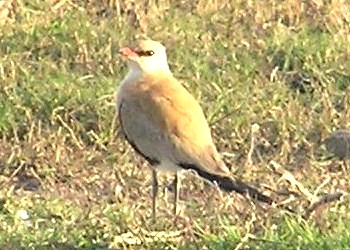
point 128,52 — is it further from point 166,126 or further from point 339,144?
point 339,144

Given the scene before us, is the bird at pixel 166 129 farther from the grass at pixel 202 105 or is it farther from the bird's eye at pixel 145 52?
the grass at pixel 202 105

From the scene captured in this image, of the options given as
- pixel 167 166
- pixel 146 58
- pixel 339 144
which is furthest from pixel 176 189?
pixel 339 144

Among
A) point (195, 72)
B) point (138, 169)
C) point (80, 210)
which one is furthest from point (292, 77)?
point (80, 210)

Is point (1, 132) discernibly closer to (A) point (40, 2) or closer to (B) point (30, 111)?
(B) point (30, 111)

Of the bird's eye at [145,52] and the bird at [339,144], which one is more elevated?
the bird's eye at [145,52]

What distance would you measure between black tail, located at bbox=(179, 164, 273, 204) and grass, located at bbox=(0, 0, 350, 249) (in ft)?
0.18

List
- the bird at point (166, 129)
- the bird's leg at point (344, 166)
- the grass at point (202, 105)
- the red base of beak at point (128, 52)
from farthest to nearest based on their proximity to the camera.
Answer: the bird's leg at point (344, 166) < the red base of beak at point (128, 52) < the bird at point (166, 129) < the grass at point (202, 105)

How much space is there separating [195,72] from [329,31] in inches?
44.5

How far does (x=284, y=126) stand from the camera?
7418 millimetres

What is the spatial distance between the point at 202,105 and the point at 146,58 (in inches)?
48.7

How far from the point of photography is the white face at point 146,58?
253 inches

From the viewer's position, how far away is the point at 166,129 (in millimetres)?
6105

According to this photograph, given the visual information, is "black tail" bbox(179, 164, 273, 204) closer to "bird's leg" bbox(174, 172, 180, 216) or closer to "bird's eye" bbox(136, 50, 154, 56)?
"bird's leg" bbox(174, 172, 180, 216)

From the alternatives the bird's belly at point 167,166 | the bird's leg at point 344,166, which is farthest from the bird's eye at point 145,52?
the bird's leg at point 344,166
